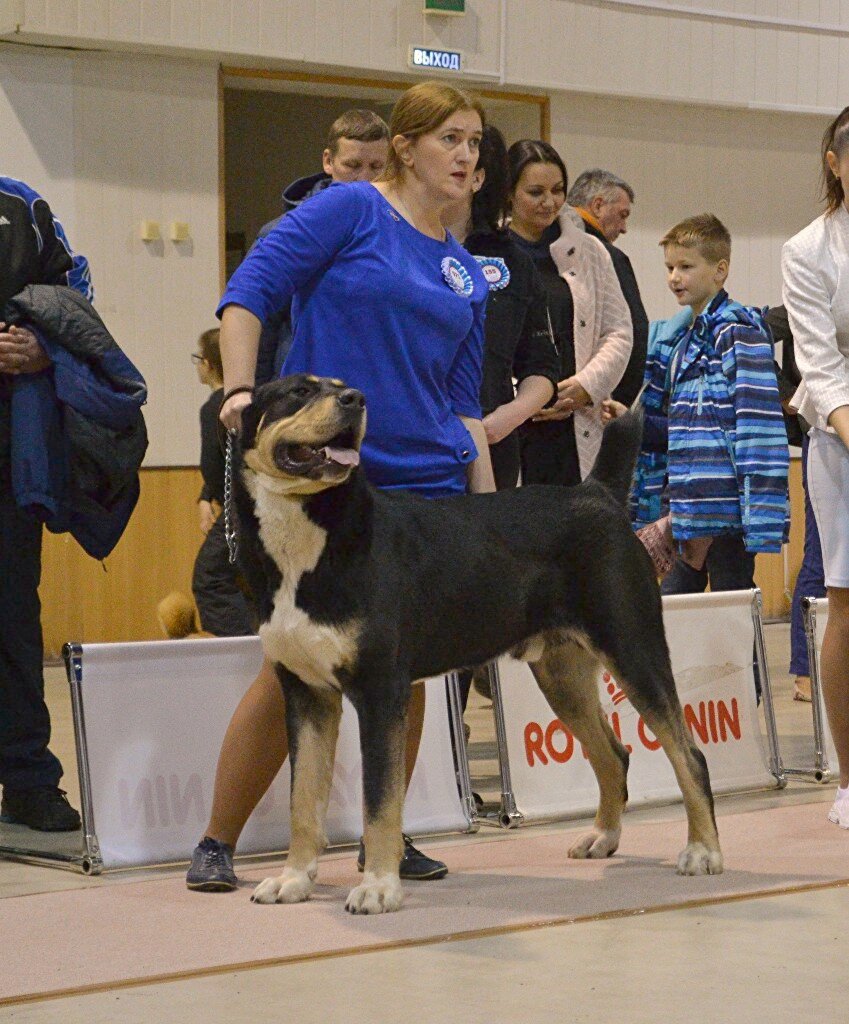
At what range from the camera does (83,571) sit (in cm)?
928

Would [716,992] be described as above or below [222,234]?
below

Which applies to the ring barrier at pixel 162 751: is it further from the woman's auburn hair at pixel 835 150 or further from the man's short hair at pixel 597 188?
the man's short hair at pixel 597 188

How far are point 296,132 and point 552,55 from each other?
11.2 ft

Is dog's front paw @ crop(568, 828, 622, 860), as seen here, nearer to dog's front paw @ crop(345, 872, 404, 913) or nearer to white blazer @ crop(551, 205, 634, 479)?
dog's front paw @ crop(345, 872, 404, 913)

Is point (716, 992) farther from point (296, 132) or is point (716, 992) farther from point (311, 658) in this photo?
point (296, 132)

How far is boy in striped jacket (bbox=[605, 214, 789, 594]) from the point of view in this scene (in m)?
6.20

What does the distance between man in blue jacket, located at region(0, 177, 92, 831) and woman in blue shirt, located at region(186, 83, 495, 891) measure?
0.89 meters

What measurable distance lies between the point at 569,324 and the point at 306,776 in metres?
2.76

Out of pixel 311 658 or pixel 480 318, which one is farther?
pixel 480 318

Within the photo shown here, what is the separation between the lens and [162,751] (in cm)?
456

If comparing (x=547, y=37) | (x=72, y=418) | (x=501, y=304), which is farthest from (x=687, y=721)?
(x=547, y=37)

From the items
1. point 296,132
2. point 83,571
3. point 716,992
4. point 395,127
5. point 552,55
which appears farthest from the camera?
point 296,132

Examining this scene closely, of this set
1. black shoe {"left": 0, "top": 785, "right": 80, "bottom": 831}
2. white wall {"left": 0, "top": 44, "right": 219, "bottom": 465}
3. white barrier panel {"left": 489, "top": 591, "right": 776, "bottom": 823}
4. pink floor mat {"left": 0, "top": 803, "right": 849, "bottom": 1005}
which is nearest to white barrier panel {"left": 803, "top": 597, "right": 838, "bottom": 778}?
white barrier panel {"left": 489, "top": 591, "right": 776, "bottom": 823}

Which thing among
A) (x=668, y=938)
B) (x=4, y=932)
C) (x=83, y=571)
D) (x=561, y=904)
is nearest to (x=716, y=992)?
(x=668, y=938)
